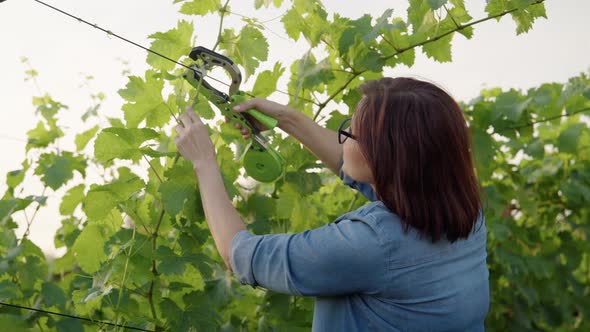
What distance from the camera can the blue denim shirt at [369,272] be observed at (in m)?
1.61

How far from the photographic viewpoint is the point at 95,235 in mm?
2234

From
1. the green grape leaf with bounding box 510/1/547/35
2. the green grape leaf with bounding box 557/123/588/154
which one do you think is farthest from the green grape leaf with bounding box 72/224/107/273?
the green grape leaf with bounding box 557/123/588/154

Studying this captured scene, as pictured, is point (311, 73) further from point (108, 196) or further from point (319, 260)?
point (319, 260)

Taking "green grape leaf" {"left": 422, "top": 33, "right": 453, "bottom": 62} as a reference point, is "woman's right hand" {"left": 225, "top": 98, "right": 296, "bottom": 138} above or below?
below

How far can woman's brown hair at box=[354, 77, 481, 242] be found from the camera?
5.41 feet

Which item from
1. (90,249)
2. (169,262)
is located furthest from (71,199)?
(169,262)

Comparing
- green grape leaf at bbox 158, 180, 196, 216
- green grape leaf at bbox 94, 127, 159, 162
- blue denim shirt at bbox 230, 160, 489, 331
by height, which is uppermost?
green grape leaf at bbox 94, 127, 159, 162

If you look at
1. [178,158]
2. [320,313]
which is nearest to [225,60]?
[178,158]

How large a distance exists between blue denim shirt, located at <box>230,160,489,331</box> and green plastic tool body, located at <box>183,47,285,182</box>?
1.36 feet

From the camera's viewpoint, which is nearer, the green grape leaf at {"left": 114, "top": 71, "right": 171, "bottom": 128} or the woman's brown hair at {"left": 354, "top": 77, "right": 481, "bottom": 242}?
the woman's brown hair at {"left": 354, "top": 77, "right": 481, "bottom": 242}

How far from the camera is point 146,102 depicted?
2090mm

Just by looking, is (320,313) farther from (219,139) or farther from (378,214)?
(219,139)

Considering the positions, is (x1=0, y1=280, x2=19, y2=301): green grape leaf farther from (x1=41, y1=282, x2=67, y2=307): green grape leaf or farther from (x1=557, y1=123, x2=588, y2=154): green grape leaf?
(x1=557, y1=123, x2=588, y2=154): green grape leaf

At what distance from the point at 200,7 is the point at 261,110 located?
14.1 inches
